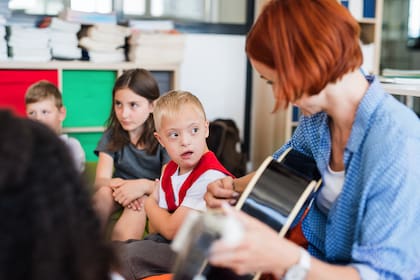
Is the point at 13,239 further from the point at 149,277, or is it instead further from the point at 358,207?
the point at 149,277

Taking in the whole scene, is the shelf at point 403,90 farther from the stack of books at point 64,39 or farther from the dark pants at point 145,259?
the stack of books at point 64,39

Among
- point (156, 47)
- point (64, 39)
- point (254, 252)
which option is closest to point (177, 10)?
point (156, 47)

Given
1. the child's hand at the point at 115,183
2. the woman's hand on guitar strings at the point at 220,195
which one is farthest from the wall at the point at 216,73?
the woman's hand on guitar strings at the point at 220,195

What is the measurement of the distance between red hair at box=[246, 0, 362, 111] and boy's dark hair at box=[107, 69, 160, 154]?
1423 millimetres

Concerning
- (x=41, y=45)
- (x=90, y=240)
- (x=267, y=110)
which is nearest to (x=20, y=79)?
(x=41, y=45)

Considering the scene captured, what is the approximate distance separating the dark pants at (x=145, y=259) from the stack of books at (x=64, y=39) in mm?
2159

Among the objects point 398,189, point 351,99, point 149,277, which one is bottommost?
point 149,277

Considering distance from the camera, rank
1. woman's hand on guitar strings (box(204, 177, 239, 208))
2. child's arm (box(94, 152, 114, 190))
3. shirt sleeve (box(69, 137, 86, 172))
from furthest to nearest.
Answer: child's arm (box(94, 152, 114, 190)), woman's hand on guitar strings (box(204, 177, 239, 208)), shirt sleeve (box(69, 137, 86, 172))

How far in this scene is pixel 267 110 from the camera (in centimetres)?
446

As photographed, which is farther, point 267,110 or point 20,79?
point 267,110

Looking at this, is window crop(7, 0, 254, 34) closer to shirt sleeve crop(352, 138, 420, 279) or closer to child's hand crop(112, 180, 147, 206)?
child's hand crop(112, 180, 147, 206)

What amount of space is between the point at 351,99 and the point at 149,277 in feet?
2.28

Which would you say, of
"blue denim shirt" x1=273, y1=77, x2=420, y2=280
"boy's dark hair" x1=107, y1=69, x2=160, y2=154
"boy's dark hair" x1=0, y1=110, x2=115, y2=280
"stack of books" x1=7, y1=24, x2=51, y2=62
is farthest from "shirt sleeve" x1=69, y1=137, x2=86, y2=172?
"stack of books" x1=7, y1=24, x2=51, y2=62

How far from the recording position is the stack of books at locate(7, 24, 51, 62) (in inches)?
135
